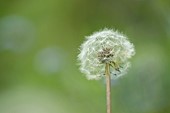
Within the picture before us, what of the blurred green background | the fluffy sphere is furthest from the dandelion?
the blurred green background

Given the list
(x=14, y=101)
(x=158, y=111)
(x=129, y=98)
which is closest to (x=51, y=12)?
(x=14, y=101)

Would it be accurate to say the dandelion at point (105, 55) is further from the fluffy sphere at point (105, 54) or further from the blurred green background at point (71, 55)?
the blurred green background at point (71, 55)

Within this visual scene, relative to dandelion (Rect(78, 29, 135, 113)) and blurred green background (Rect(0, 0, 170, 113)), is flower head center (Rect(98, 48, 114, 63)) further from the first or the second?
blurred green background (Rect(0, 0, 170, 113))

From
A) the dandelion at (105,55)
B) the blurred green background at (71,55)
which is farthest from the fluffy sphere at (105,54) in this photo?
the blurred green background at (71,55)

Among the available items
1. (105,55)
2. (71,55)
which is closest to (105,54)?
(105,55)

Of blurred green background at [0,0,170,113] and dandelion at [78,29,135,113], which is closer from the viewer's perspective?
dandelion at [78,29,135,113]

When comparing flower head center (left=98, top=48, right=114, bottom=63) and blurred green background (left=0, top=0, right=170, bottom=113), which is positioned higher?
blurred green background (left=0, top=0, right=170, bottom=113)

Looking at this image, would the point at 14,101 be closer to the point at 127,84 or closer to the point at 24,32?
the point at 24,32
